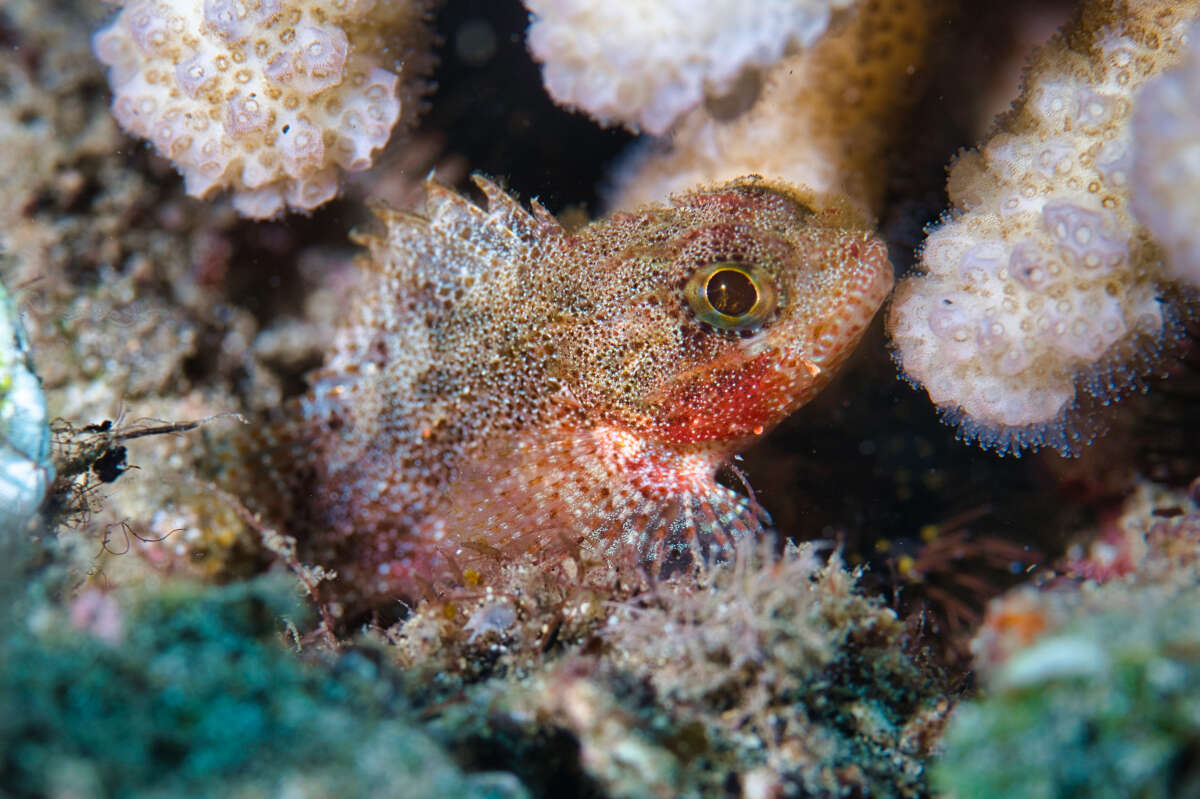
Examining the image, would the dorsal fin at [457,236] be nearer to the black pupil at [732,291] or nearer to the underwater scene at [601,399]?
the underwater scene at [601,399]

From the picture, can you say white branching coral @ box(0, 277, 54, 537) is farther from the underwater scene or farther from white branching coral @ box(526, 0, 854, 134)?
white branching coral @ box(526, 0, 854, 134)

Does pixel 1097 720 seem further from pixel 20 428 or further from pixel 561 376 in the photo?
pixel 20 428

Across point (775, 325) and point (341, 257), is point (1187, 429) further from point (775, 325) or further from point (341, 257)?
point (341, 257)

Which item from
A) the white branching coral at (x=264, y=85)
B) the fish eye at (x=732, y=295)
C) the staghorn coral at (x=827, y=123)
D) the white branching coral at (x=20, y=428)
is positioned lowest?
the white branching coral at (x=20, y=428)

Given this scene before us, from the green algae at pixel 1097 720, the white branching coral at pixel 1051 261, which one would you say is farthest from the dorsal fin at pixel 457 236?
the green algae at pixel 1097 720

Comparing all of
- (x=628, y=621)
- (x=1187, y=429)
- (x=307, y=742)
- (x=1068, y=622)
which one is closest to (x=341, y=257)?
(x=628, y=621)

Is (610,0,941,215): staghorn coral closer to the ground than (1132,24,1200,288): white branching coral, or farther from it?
farther from it

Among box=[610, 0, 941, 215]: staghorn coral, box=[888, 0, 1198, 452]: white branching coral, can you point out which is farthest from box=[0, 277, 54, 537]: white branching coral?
box=[888, 0, 1198, 452]: white branching coral
